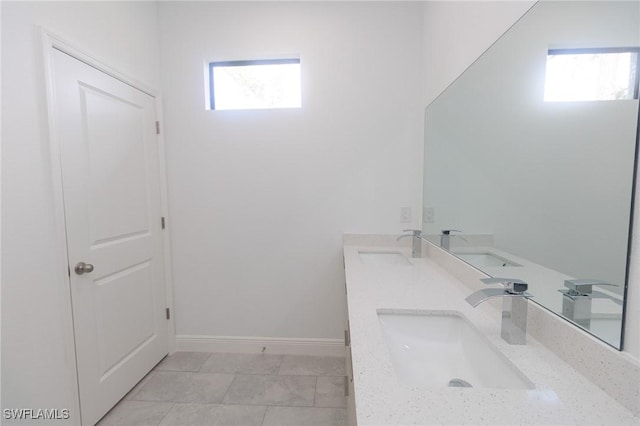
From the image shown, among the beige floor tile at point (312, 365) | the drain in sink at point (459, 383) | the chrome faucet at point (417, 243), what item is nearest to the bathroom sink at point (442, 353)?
the drain in sink at point (459, 383)

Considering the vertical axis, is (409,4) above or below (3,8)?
above

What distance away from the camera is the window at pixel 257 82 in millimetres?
2215

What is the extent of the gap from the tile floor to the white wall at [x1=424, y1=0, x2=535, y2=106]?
7.11 ft

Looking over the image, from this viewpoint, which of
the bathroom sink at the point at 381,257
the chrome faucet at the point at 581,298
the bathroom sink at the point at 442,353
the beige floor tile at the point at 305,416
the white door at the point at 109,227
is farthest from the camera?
→ the bathroom sink at the point at 381,257

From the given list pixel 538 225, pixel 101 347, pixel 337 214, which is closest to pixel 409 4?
pixel 337 214

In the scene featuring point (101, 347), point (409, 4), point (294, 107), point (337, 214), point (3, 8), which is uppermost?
point (409, 4)

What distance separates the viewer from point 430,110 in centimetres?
185

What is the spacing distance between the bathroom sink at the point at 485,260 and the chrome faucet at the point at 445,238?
181mm

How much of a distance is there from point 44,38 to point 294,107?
4.68 feet

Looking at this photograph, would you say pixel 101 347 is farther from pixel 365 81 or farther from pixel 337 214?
pixel 365 81

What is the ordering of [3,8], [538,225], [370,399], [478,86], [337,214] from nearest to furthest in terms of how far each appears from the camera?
1. [370,399]
2. [538,225]
3. [3,8]
4. [478,86]
5. [337,214]

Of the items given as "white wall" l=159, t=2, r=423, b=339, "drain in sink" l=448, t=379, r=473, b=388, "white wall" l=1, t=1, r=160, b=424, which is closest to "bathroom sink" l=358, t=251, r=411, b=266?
"white wall" l=159, t=2, r=423, b=339

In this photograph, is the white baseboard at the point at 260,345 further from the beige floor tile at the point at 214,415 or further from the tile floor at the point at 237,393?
the beige floor tile at the point at 214,415

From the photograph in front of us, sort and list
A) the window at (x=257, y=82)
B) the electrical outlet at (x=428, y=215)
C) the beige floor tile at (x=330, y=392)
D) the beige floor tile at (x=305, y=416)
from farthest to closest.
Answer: the window at (x=257, y=82)
the electrical outlet at (x=428, y=215)
the beige floor tile at (x=330, y=392)
the beige floor tile at (x=305, y=416)
